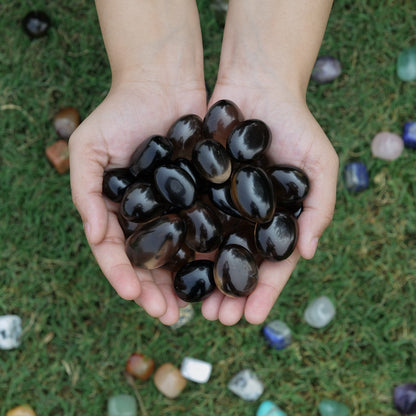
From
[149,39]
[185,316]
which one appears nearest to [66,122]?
[149,39]

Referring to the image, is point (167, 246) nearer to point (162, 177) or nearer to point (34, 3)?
point (162, 177)

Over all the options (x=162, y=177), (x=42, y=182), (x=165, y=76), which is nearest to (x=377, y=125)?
(x=165, y=76)

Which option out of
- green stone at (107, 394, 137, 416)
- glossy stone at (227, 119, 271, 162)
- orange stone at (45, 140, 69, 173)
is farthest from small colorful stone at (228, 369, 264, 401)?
orange stone at (45, 140, 69, 173)

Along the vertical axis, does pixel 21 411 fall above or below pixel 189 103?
below

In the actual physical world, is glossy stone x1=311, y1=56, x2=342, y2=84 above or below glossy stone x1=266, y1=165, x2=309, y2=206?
below

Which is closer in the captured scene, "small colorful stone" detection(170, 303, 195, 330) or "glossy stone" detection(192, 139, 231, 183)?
"glossy stone" detection(192, 139, 231, 183)

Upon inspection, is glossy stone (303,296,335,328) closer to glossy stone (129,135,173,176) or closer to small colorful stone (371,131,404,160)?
small colorful stone (371,131,404,160)

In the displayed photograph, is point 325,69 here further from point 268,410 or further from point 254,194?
point 268,410
